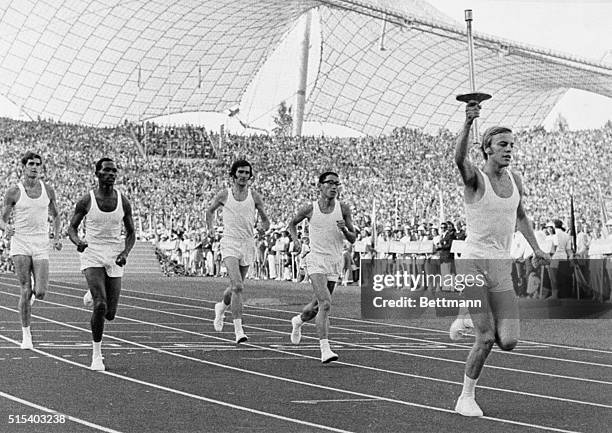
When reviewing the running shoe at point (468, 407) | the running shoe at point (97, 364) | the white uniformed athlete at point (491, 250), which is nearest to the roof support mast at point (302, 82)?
the running shoe at point (97, 364)

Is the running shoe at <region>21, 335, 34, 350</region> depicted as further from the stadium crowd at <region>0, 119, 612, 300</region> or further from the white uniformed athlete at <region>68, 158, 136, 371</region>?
the stadium crowd at <region>0, 119, 612, 300</region>

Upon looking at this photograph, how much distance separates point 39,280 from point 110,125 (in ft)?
237

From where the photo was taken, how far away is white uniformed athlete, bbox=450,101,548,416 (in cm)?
833

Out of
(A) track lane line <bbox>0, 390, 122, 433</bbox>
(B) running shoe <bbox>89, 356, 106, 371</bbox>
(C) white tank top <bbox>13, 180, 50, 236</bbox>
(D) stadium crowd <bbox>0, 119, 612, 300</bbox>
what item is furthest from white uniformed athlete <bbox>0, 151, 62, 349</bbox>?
(D) stadium crowd <bbox>0, 119, 612, 300</bbox>

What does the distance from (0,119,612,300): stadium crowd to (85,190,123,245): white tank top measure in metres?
28.3

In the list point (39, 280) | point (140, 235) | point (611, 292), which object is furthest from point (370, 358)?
point (140, 235)

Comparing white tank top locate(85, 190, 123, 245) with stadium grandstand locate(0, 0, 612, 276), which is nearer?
white tank top locate(85, 190, 123, 245)

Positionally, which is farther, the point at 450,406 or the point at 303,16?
the point at 303,16

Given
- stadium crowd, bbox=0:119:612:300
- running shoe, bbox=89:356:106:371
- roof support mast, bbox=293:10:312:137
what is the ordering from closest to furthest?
running shoe, bbox=89:356:106:371 → stadium crowd, bbox=0:119:612:300 → roof support mast, bbox=293:10:312:137

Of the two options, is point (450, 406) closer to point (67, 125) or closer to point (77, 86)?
point (67, 125)

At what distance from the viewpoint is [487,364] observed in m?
12.2

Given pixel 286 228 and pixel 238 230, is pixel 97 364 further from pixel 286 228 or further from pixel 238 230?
pixel 286 228

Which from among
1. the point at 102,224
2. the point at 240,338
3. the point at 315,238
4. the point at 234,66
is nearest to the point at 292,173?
the point at 234,66

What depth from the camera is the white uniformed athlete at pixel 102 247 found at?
11461mm
